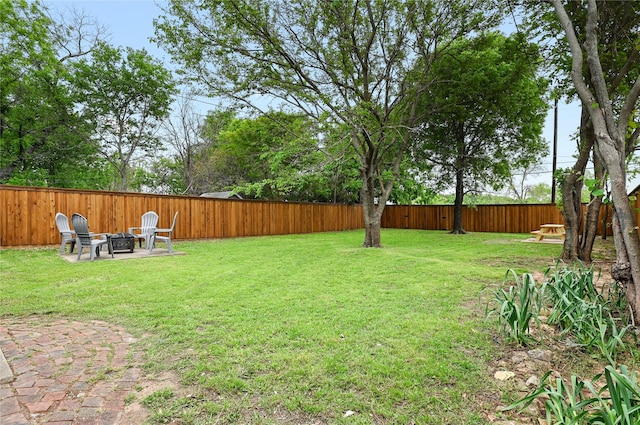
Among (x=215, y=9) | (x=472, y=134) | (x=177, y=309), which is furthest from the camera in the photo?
(x=472, y=134)

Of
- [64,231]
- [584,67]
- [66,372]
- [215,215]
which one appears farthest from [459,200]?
[66,372]

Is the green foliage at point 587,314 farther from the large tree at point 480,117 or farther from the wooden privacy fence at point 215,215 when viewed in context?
the wooden privacy fence at point 215,215

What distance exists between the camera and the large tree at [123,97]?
1449 cm

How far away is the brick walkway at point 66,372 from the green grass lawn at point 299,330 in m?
0.21

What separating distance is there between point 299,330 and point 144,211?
880 cm

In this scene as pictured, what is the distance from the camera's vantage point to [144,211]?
9.72 metres

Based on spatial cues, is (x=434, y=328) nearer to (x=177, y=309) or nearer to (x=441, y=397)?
(x=441, y=397)

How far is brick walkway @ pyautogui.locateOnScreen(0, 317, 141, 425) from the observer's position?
1605 millimetres

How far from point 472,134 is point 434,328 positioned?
1236 cm

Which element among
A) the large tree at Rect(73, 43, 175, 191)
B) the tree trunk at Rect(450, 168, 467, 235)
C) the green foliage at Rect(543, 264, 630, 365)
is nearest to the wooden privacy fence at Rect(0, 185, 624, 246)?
the tree trunk at Rect(450, 168, 467, 235)

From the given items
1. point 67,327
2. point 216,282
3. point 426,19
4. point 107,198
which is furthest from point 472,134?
point 67,327

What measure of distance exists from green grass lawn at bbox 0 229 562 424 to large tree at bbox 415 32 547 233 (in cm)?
693

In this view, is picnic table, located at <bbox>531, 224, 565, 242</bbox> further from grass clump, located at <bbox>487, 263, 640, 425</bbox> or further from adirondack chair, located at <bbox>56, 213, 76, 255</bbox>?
adirondack chair, located at <bbox>56, 213, 76, 255</bbox>

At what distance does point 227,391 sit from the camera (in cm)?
180
